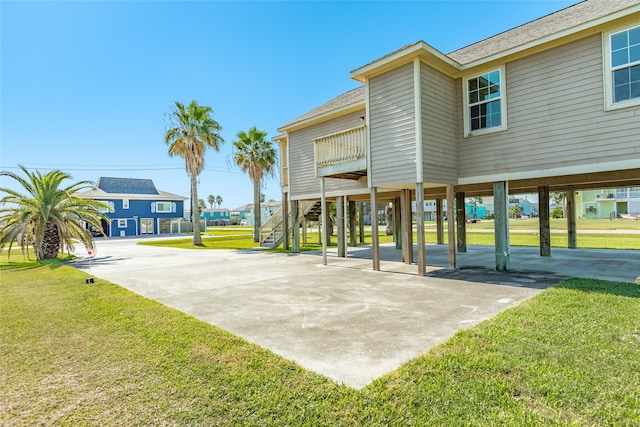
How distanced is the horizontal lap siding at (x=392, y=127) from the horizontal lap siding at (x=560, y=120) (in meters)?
2.22

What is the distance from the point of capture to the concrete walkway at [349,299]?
11.8ft

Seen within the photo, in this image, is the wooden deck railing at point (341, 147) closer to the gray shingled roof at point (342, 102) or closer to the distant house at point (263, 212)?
the gray shingled roof at point (342, 102)

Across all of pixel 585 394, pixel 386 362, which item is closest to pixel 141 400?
pixel 386 362

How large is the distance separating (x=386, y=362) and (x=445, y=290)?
366cm

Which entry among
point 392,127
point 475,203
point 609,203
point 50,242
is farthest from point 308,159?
point 609,203

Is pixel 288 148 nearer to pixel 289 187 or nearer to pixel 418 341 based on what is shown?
pixel 289 187

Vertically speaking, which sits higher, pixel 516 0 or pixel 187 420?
pixel 516 0

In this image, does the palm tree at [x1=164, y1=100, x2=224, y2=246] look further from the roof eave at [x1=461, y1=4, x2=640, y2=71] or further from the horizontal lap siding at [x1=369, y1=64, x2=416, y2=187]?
the roof eave at [x1=461, y1=4, x2=640, y2=71]

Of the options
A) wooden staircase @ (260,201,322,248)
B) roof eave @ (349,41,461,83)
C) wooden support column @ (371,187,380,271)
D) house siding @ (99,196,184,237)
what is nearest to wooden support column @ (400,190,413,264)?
wooden support column @ (371,187,380,271)

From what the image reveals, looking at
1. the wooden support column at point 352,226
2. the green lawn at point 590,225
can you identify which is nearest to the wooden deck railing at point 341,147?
the wooden support column at point 352,226

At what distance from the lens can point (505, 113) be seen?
811 cm

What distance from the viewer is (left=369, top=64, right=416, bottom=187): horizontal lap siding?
8016 millimetres

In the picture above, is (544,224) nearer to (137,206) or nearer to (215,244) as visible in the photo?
(215,244)

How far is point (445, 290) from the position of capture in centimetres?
636
